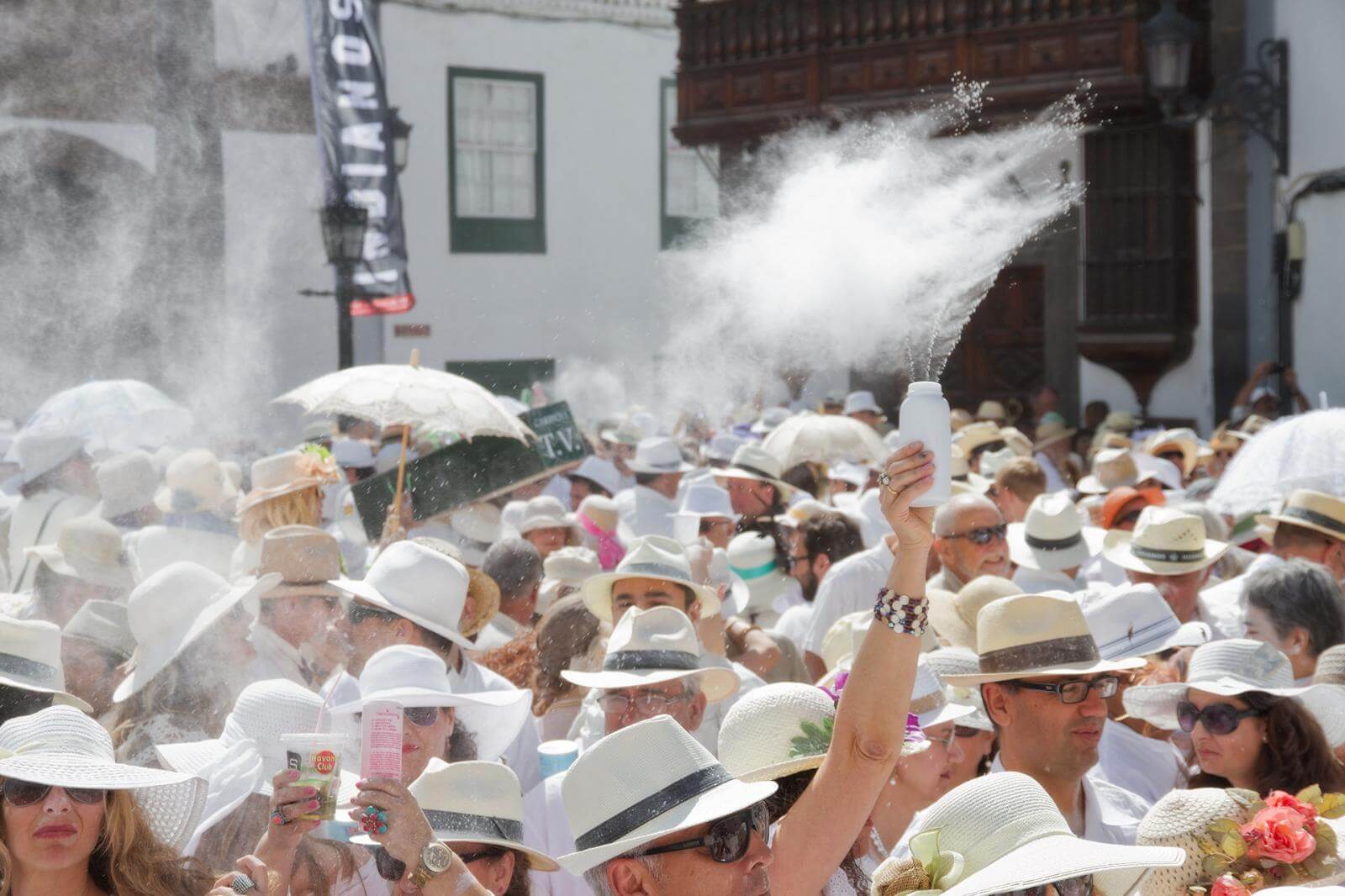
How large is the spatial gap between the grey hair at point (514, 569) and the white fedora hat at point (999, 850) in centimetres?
355

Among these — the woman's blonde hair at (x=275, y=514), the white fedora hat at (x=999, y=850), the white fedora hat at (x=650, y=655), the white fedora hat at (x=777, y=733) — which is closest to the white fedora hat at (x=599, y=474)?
the woman's blonde hair at (x=275, y=514)

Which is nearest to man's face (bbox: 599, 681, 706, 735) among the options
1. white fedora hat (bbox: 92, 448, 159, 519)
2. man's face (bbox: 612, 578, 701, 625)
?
man's face (bbox: 612, 578, 701, 625)

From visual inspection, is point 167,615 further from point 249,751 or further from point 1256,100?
point 1256,100

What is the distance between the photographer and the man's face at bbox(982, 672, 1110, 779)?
12.8 ft

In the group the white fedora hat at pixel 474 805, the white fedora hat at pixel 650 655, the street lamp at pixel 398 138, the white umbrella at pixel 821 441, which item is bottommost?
the white fedora hat at pixel 474 805

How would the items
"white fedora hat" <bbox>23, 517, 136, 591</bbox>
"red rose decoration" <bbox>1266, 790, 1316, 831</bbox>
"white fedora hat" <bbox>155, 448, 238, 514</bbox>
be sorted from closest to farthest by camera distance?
1. "red rose decoration" <bbox>1266, 790, 1316, 831</bbox>
2. "white fedora hat" <bbox>23, 517, 136, 591</bbox>
3. "white fedora hat" <bbox>155, 448, 238, 514</bbox>

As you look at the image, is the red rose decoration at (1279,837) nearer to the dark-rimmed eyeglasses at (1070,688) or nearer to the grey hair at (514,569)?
the dark-rimmed eyeglasses at (1070,688)

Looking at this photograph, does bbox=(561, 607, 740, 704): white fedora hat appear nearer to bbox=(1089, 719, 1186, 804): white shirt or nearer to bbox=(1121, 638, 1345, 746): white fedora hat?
bbox=(1089, 719, 1186, 804): white shirt

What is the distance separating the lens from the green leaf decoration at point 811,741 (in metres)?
3.39

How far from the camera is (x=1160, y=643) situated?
15.8 ft

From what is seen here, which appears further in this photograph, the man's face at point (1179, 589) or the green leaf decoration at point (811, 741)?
the man's face at point (1179, 589)

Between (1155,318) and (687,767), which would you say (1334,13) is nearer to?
(1155,318)

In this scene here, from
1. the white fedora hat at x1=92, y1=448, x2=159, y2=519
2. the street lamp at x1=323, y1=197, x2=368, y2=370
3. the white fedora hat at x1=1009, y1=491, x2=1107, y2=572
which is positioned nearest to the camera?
the white fedora hat at x1=1009, y1=491, x2=1107, y2=572

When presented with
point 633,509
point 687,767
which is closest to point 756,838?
point 687,767
